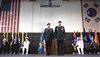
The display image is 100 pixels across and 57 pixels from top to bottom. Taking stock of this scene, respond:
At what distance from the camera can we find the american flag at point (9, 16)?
875cm

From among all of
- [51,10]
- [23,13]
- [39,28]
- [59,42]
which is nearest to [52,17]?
[51,10]

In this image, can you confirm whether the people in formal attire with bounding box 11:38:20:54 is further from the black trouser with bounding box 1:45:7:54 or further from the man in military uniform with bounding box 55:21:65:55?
the man in military uniform with bounding box 55:21:65:55

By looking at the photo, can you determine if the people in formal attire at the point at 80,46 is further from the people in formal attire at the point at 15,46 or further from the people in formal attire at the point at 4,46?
the people in formal attire at the point at 4,46

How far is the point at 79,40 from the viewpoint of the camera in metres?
7.96

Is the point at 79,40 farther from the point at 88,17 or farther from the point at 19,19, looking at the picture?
the point at 19,19

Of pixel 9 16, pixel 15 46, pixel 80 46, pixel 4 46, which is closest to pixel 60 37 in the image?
pixel 80 46

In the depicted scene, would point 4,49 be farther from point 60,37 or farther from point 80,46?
point 80,46

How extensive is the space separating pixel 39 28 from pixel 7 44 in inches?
82.4

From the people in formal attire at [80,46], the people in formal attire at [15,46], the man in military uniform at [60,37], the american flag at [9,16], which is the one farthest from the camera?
the american flag at [9,16]

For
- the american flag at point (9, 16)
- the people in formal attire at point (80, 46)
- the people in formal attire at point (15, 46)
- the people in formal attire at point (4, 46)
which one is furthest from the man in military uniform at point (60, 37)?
the american flag at point (9, 16)

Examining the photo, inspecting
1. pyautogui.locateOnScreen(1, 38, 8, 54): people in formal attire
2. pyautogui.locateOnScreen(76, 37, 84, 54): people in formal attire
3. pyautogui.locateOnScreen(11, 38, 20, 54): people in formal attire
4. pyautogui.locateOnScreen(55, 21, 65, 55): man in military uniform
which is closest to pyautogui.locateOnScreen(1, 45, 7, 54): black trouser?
pyautogui.locateOnScreen(1, 38, 8, 54): people in formal attire

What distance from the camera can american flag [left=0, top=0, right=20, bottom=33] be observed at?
8.75 m

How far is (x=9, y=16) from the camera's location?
29.1 ft

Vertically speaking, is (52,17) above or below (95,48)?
above
